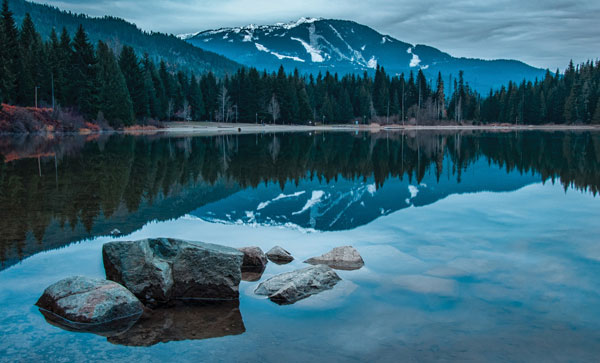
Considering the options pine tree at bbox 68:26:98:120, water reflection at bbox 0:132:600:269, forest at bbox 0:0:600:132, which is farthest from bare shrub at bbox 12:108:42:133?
water reflection at bbox 0:132:600:269

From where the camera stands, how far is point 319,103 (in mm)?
129250

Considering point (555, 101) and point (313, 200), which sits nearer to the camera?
point (313, 200)

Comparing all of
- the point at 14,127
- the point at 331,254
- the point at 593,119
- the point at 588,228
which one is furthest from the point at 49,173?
the point at 593,119

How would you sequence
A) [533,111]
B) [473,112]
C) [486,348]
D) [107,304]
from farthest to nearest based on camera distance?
[473,112] → [533,111] → [107,304] → [486,348]

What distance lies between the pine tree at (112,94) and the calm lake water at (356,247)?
2044 inches

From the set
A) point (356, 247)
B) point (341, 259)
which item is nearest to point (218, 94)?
point (356, 247)

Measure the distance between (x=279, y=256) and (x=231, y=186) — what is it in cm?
1054

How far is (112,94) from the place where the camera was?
72.4m

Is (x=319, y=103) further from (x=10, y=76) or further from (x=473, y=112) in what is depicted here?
(x=10, y=76)

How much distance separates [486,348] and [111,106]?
245 feet

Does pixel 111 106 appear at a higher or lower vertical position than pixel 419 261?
higher

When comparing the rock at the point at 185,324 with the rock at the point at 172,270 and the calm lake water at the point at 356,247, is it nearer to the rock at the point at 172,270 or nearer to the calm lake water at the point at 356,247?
the calm lake water at the point at 356,247

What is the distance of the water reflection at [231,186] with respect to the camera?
1320cm

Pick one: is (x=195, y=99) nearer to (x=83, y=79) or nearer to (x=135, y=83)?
(x=135, y=83)
